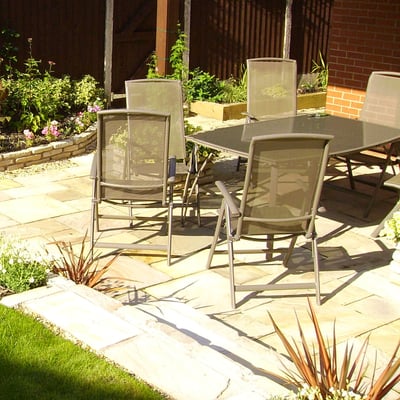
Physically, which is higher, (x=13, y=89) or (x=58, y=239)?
(x=13, y=89)

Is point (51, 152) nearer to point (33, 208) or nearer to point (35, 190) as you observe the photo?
point (35, 190)

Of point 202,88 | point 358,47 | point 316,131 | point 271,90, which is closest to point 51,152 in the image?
point 271,90

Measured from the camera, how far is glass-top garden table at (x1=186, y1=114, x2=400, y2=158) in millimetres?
5711

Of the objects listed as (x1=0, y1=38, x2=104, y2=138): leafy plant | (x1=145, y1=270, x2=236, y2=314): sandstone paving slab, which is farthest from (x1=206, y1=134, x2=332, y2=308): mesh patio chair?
(x1=0, y1=38, x2=104, y2=138): leafy plant

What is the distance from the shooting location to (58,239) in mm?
5758

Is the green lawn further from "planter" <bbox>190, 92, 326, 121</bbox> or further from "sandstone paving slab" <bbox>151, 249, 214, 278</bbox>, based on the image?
"planter" <bbox>190, 92, 326, 121</bbox>

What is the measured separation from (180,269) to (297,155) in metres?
1.26

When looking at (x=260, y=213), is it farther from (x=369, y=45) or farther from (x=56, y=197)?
(x=369, y=45)

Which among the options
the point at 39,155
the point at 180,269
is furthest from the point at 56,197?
the point at 180,269

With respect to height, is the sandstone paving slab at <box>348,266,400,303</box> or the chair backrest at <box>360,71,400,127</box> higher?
the chair backrest at <box>360,71,400,127</box>

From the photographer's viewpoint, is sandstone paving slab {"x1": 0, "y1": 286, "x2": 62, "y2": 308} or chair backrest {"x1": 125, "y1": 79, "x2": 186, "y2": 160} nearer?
sandstone paving slab {"x1": 0, "y1": 286, "x2": 62, "y2": 308}

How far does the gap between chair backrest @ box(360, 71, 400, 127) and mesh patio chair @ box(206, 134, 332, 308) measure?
2581mm

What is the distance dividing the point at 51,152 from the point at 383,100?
10.8 ft

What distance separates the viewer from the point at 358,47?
8.77 m
